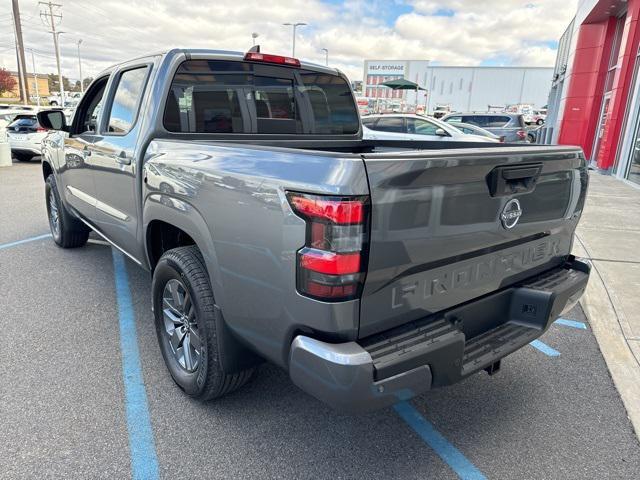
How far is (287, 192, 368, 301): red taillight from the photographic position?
1.74m

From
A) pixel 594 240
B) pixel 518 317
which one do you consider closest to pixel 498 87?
pixel 594 240

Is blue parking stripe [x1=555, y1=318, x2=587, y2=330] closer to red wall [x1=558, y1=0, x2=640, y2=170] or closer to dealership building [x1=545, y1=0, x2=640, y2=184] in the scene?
dealership building [x1=545, y1=0, x2=640, y2=184]

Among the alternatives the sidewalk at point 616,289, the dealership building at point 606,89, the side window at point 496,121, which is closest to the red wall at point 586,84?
the dealership building at point 606,89

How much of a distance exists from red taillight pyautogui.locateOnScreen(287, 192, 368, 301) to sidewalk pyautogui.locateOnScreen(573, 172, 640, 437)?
2.08 m

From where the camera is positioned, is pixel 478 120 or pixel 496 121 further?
pixel 478 120

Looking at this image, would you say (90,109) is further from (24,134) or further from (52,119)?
(24,134)

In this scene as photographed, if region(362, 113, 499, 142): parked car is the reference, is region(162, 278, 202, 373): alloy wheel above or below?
below

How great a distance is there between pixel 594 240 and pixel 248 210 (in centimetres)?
590

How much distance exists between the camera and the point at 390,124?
1351 centimetres

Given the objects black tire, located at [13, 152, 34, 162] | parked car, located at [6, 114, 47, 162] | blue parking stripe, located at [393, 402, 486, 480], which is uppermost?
parked car, located at [6, 114, 47, 162]

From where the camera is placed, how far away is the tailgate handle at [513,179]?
214 cm

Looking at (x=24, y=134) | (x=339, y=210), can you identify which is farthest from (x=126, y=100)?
(x=24, y=134)

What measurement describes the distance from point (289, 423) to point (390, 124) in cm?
1187

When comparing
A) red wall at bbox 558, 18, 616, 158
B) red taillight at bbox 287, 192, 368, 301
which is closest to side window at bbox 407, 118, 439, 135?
red wall at bbox 558, 18, 616, 158
